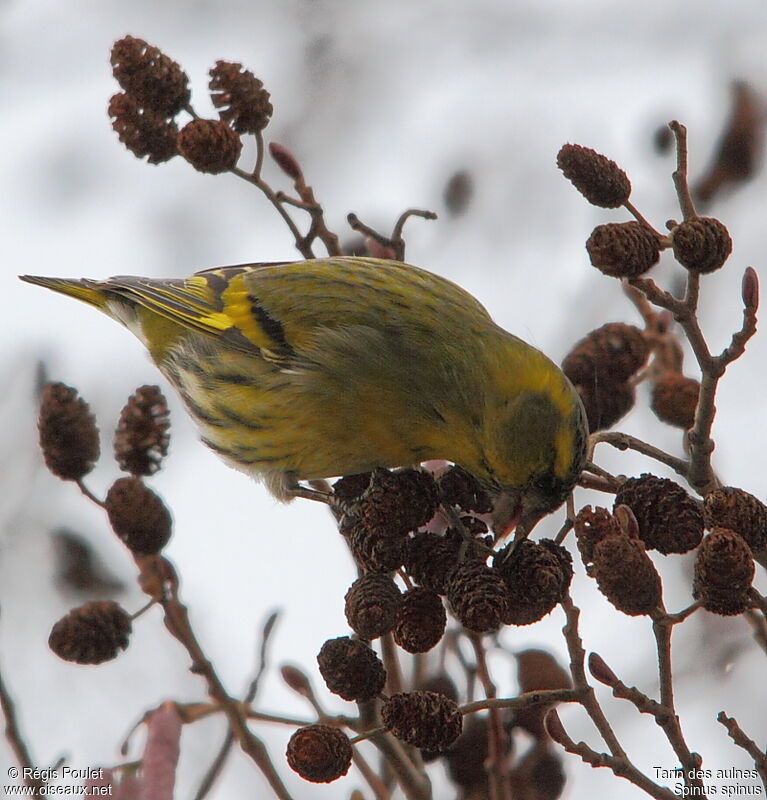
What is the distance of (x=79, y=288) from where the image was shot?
4082 millimetres

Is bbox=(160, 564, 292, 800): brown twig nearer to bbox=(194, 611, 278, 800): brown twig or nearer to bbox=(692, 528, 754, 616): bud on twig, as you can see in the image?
bbox=(194, 611, 278, 800): brown twig

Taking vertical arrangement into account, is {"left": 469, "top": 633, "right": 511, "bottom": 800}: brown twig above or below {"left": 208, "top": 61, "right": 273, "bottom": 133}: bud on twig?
below

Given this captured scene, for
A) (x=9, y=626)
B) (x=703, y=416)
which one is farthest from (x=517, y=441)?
(x=9, y=626)

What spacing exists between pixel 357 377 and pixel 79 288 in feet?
4.80

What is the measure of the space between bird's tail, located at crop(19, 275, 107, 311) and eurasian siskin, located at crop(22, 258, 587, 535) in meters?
0.01

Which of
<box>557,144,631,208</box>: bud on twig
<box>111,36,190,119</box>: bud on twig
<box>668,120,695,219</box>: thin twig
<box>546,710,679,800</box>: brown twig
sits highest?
<box>111,36,190,119</box>: bud on twig

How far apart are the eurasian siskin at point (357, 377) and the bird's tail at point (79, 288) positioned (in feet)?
0.05

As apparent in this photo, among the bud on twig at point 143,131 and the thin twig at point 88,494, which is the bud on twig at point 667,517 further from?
the bud on twig at point 143,131

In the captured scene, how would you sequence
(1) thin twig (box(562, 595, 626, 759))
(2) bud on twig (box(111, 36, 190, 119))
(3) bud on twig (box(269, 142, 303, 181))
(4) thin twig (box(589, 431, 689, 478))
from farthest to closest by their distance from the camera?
(3) bud on twig (box(269, 142, 303, 181))
(2) bud on twig (box(111, 36, 190, 119))
(4) thin twig (box(589, 431, 689, 478))
(1) thin twig (box(562, 595, 626, 759))

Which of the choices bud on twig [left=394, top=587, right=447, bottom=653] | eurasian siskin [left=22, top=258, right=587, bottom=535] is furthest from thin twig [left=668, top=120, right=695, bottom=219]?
bud on twig [left=394, top=587, right=447, bottom=653]

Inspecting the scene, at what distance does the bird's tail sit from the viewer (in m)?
3.99

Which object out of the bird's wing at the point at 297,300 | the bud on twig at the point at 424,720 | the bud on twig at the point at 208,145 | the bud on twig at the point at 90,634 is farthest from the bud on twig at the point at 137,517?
the bird's wing at the point at 297,300

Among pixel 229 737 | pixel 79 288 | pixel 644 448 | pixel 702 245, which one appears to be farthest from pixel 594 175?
pixel 79 288

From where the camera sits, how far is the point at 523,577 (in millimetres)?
2080
